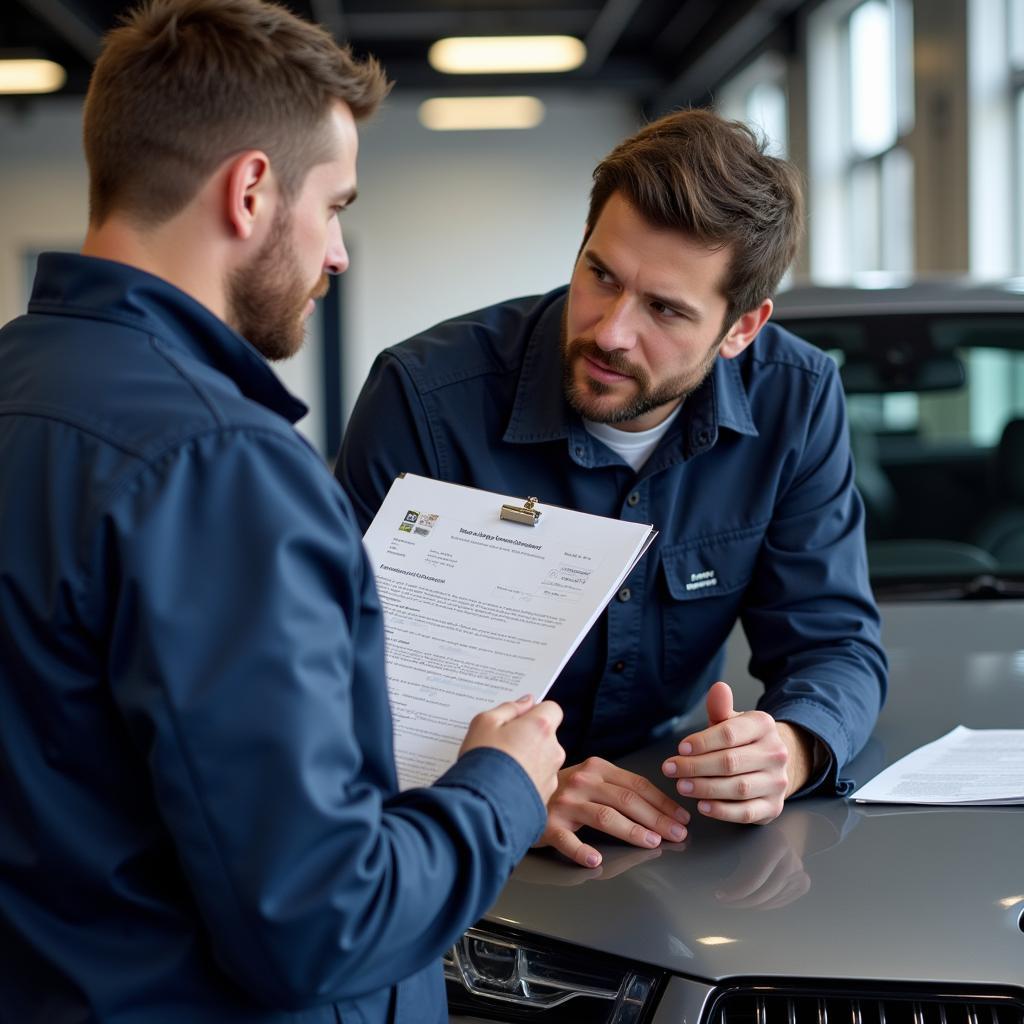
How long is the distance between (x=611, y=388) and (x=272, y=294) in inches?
33.6

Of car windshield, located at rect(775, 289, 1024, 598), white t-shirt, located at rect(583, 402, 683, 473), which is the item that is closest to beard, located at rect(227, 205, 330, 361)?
white t-shirt, located at rect(583, 402, 683, 473)

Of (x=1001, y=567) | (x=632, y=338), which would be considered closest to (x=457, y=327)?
(x=632, y=338)

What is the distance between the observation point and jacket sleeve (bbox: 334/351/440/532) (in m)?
1.86

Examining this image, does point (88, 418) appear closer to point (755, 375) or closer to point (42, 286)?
point (42, 286)

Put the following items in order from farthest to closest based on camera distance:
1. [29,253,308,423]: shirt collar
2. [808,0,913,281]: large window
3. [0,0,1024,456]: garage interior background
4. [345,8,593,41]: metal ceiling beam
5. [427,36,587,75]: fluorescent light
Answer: [345,8,593,41]: metal ceiling beam < [427,36,587,75]: fluorescent light < [808,0,913,281]: large window < [0,0,1024,456]: garage interior background < [29,253,308,423]: shirt collar

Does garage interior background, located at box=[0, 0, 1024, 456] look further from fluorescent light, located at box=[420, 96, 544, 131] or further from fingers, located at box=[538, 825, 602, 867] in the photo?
fingers, located at box=[538, 825, 602, 867]

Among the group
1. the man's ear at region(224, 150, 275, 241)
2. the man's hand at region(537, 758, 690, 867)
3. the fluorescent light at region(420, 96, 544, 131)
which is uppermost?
the fluorescent light at region(420, 96, 544, 131)

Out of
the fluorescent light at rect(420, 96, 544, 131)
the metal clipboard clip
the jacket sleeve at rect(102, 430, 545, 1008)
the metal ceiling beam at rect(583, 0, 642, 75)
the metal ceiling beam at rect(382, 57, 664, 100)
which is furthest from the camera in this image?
the metal ceiling beam at rect(382, 57, 664, 100)

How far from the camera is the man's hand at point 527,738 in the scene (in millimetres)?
1067

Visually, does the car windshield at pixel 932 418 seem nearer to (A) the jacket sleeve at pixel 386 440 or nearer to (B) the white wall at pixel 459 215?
(A) the jacket sleeve at pixel 386 440

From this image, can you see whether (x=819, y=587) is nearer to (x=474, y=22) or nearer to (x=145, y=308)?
(x=145, y=308)

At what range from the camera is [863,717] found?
1.77 metres

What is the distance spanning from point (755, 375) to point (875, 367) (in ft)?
2.14

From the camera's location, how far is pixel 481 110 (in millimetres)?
11273
